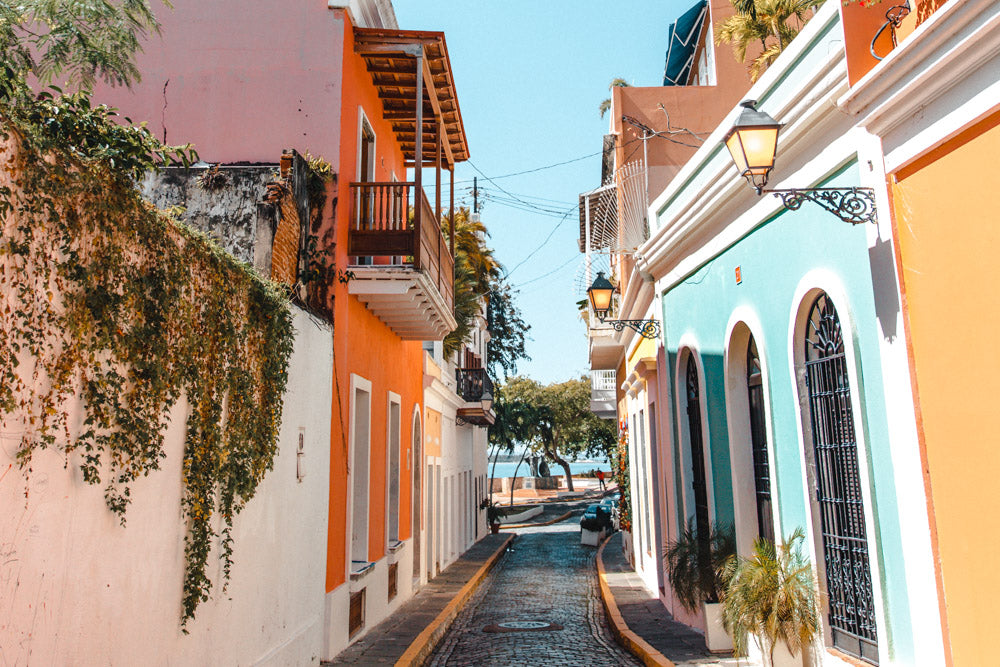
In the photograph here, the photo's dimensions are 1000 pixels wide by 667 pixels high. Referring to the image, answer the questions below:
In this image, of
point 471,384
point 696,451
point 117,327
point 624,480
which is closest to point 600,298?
point 696,451

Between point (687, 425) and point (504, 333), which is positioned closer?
point (687, 425)

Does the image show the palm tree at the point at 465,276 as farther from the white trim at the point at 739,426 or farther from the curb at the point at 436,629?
the white trim at the point at 739,426

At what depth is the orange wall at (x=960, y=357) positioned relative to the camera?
4180 mm

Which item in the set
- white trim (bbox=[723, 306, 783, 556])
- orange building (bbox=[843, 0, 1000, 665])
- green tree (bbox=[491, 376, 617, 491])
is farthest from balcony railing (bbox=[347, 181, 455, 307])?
green tree (bbox=[491, 376, 617, 491])

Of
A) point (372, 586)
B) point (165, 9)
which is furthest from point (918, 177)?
point (165, 9)

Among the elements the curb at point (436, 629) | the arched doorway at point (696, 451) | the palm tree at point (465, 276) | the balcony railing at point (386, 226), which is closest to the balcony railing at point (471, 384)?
the palm tree at point (465, 276)

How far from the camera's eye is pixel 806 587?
6.16m

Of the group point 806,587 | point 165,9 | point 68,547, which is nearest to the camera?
point 68,547

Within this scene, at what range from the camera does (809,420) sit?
6371 mm

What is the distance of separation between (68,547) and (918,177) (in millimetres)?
5088

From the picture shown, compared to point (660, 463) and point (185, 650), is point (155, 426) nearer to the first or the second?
point (185, 650)

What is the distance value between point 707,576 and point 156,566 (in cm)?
549

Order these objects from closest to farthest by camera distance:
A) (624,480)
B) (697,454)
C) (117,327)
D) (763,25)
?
1. (117,327)
2. (697,454)
3. (763,25)
4. (624,480)

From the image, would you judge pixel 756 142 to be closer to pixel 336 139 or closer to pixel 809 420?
pixel 809 420
